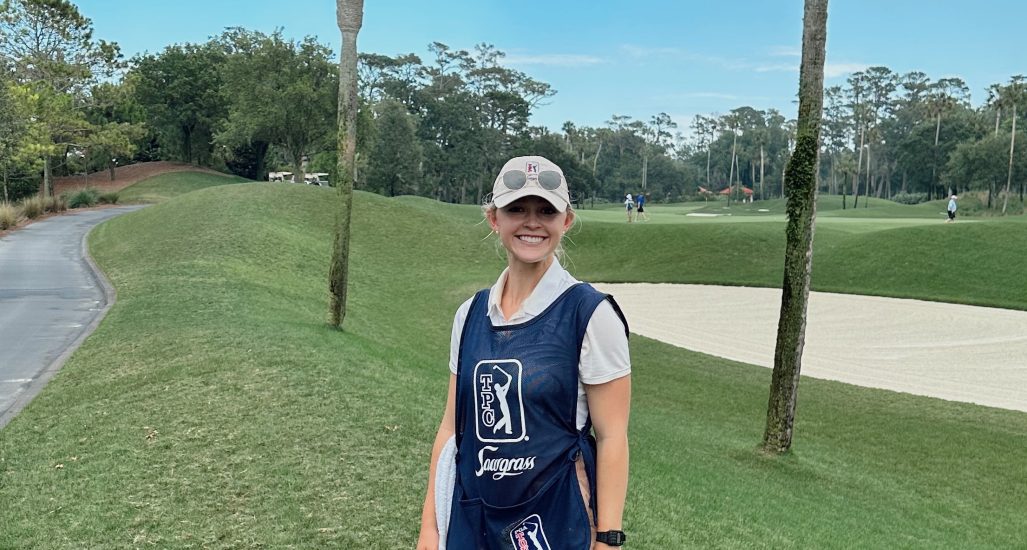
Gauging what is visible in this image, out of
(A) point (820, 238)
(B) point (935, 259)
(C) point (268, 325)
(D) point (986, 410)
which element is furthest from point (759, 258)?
(C) point (268, 325)

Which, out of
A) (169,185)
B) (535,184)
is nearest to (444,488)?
(535,184)

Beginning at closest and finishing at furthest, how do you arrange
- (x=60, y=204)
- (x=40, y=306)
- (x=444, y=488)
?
(x=444, y=488) → (x=40, y=306) → (x=60, y=204)

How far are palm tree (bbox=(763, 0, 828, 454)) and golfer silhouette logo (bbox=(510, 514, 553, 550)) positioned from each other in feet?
22.4

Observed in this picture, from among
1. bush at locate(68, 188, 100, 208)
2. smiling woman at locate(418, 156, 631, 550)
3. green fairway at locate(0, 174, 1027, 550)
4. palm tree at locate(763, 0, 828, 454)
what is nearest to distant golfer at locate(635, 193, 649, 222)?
green fairway at locate(0, 174, 1027, 550)

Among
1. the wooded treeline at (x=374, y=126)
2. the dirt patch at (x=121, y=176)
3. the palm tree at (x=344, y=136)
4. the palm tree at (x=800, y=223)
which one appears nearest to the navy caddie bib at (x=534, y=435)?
the palm tree at (x=800, y=223)

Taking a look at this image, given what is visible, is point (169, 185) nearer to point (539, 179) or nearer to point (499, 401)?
point (539, 179)

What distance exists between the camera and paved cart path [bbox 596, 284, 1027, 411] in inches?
552

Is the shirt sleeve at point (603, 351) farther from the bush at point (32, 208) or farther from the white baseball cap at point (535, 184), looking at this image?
the bush at point (32, 208)

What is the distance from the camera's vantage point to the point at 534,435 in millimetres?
2268

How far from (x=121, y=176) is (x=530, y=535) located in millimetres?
69342

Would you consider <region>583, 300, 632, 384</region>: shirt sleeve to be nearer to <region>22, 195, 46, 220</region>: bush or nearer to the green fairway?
the green fairway

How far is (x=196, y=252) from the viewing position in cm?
2019

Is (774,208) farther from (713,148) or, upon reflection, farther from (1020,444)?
(1020,444)

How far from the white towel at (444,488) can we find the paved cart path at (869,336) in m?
12.6
